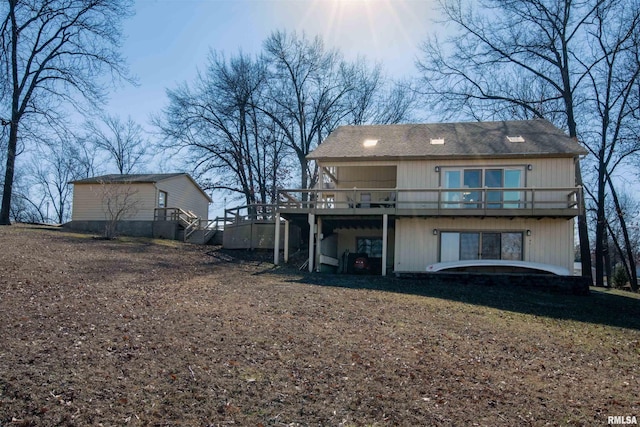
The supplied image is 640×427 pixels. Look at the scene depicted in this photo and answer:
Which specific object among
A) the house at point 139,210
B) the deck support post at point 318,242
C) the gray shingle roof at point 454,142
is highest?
the gray shingle roof at point 454,142

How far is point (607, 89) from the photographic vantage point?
25.5 m

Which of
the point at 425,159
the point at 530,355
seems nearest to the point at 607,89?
the point at 425,159

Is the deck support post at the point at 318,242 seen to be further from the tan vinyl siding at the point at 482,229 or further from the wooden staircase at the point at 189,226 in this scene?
the wooden staircase at the point at 189,226

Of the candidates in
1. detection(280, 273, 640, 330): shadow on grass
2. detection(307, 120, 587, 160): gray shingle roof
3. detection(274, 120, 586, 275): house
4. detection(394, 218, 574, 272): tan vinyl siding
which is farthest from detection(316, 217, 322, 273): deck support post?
detection(394, 218, 574, 272): tan vinyl siding

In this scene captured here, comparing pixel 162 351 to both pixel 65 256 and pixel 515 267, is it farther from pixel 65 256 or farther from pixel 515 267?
pixel 515 267

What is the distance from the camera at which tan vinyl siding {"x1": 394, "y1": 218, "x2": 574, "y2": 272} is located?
1773 centimetres

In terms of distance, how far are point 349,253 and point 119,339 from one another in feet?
44.3

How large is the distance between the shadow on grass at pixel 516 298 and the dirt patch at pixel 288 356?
14cm

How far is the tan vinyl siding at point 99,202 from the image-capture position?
29.1m

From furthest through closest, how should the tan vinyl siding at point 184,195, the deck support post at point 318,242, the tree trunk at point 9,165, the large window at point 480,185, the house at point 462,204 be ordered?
the tan vinyl siding at point 184,195
the tree trunk at point 9,165
the deck support post at point 318,242
the large window at point 480,185
the house at point 462,204

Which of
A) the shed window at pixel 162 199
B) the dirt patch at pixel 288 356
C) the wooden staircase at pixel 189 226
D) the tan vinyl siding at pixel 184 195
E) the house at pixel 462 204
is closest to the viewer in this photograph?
the dirt patch at pixel 288 356

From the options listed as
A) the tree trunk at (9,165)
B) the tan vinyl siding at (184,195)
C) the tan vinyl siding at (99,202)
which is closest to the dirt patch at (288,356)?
the tree trunk at (9,165)

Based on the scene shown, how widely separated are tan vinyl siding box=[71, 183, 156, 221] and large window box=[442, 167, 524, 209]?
56.4ft

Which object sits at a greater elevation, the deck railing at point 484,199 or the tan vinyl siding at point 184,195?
the tan vinyl siding at point 184,195
